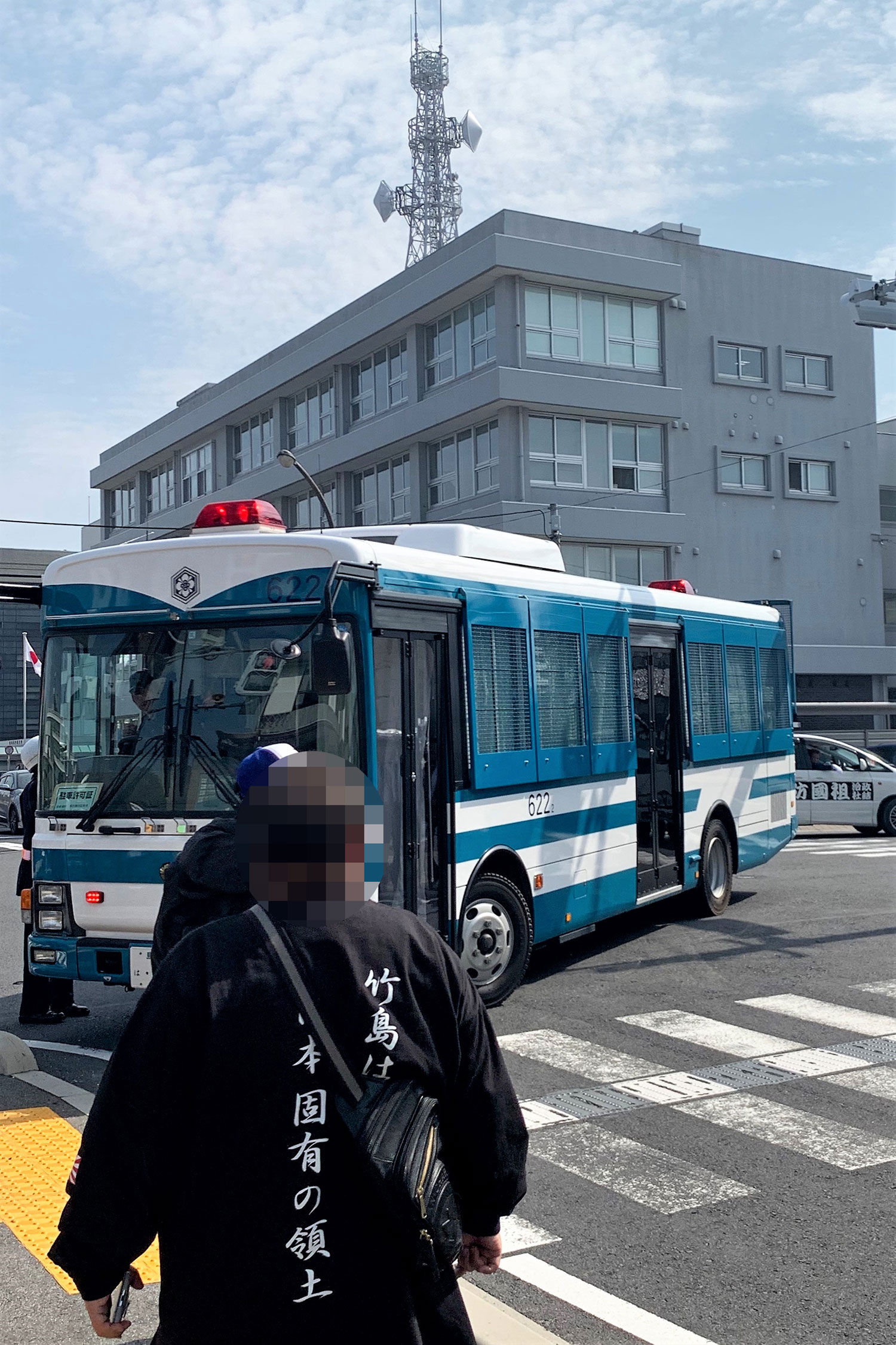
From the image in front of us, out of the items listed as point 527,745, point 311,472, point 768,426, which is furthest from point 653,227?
point 527,745

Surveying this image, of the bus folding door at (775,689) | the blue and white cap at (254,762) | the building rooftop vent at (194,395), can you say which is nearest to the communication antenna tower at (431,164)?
the building rooftop vent at (194,395)

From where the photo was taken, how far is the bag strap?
2.30 metres

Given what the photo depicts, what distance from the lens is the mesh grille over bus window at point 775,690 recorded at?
14.3 meters

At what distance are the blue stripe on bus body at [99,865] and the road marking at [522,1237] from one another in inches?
123

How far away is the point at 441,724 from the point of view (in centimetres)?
857

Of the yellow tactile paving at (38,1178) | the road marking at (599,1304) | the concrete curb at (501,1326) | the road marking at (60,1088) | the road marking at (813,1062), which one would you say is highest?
the concrete curb at (501,1326)

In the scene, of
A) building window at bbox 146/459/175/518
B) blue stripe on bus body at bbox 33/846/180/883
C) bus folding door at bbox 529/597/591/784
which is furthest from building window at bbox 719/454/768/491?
blue stripe on bus body at bbox 33/846/180/883

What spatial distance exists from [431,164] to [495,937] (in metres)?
55.9

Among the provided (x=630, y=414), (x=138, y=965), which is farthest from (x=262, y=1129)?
(x=630, y=414)

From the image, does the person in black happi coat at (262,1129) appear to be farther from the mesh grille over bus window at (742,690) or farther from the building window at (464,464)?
the building window at (464,464)

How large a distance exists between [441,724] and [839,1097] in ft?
10.8

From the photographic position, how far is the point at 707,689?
1269cm

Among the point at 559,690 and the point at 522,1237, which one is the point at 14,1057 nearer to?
the point at 522,1237

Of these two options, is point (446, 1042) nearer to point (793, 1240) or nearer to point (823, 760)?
point (793, 1240)
